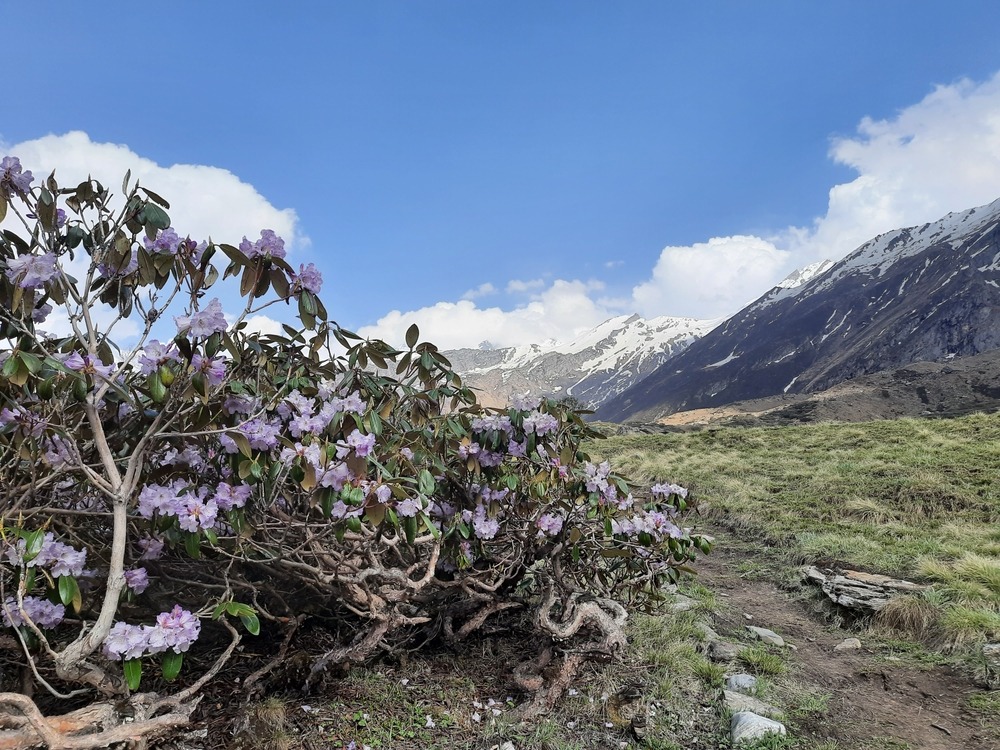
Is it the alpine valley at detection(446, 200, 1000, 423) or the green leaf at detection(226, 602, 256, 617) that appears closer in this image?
the green leaf at detection(226, 602, 256, 617)

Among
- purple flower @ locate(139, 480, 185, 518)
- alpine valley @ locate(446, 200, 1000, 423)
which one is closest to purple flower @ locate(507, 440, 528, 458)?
purple flower @ locate(139, 480, 185, 518)

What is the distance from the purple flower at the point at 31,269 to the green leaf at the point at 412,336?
1746 mm

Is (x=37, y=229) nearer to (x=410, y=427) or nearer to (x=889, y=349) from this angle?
(x=410, y=427)

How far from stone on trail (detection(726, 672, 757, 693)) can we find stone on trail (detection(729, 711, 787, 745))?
0.39 meters

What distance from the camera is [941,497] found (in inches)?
344

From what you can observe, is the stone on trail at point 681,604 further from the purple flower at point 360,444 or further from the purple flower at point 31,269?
the purple flower at point 31,269

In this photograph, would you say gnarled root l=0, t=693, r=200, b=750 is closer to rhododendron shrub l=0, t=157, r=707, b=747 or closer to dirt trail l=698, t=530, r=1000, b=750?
rhododendron shrub l=0, t=157, r=707, b=747

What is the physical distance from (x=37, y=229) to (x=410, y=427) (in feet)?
7.35

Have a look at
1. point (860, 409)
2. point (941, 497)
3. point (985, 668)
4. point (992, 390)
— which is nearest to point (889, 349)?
point (992, 390)

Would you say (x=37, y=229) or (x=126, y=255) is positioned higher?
(x=37, y=229)

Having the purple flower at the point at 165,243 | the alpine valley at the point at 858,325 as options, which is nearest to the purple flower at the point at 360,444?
the purple flower at the point at 165,243

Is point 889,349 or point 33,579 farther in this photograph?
point 889,349

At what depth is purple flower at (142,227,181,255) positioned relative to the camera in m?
2.34

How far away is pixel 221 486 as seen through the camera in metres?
2.44
